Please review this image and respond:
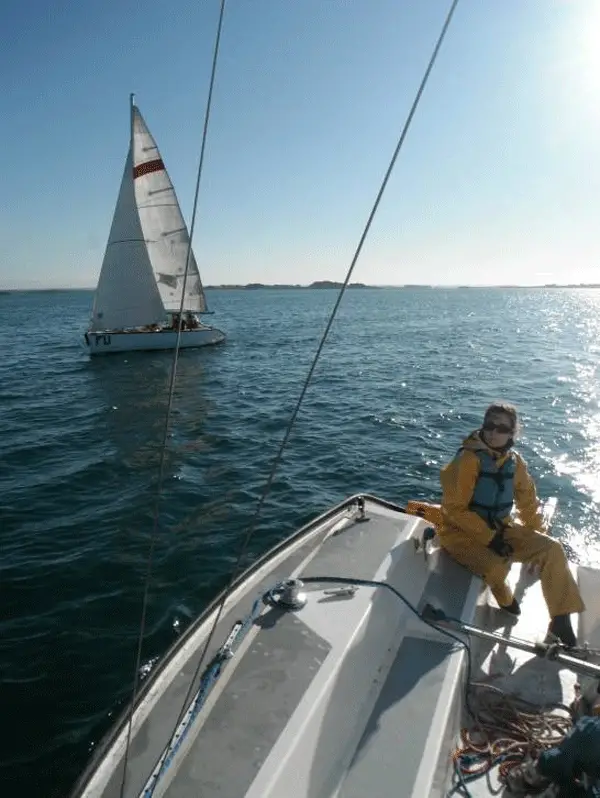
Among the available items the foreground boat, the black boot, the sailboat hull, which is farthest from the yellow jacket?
the sailboat hull

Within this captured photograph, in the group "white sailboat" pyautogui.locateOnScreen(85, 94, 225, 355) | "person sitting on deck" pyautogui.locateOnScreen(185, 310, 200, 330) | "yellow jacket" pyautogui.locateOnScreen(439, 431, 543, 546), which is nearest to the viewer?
"yellow jacket" pyautogui.locateOnScreen(439, 431, 543, 546)

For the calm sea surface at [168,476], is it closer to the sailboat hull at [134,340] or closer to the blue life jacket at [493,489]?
the sailboat hull at [134,340]

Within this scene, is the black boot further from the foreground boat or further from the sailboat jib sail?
the sailboat jib sail

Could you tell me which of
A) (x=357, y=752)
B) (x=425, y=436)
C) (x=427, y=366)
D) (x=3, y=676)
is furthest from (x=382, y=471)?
(x=427, y=366)

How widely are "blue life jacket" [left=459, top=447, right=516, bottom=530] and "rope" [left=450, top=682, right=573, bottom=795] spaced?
141cm

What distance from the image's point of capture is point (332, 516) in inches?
221

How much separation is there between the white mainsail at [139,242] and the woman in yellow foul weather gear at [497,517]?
25.7 m

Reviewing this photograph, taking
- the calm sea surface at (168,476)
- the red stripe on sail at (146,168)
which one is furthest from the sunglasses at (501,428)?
the red stripe on sail at (146,168)

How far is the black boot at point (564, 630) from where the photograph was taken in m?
4.20

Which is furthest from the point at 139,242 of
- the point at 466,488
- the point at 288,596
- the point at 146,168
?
the point at 288,596

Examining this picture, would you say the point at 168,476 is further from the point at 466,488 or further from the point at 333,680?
the point at 333,680

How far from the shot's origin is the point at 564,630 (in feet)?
13.8

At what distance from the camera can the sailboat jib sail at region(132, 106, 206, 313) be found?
27.6 meters

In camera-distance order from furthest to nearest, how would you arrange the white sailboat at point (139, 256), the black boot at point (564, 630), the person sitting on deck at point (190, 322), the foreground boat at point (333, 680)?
the person sitting on deck at point (190, 322) → the white sailboat at point (139, 256) → the black boot at point (564, 630) → the foreground boat at point (333, 680)
